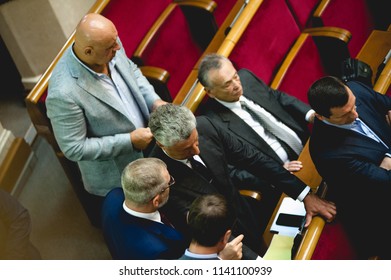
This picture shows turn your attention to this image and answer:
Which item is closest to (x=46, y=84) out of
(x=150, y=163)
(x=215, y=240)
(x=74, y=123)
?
(x=74, y=123)

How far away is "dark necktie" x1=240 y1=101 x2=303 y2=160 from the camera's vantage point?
81cm

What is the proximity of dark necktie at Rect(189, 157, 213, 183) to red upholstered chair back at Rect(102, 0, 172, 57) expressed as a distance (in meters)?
0.36

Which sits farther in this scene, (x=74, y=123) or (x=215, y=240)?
(x=74, y=123)

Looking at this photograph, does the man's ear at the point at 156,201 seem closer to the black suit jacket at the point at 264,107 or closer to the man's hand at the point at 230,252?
the man's hand at the point at 230,252

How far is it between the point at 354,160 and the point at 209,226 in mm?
207

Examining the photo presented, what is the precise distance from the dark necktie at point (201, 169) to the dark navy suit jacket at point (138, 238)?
0.09 metres

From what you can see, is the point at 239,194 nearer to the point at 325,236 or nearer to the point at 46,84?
the point at 325,236

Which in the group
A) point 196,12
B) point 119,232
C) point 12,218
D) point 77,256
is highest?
Answer: point 196,12

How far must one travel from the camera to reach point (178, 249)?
1.99 ft

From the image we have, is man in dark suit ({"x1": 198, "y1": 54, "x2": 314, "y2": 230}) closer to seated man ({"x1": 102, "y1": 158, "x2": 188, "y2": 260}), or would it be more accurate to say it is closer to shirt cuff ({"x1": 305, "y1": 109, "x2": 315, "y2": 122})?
shirt cuff ({"x1": 305, "y1": 109, "x2": 315, "y2": 122})

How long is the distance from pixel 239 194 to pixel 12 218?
1.00 ft

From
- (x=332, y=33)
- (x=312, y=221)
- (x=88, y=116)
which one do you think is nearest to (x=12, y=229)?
(x=88, y=116)

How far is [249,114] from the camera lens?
81 cm

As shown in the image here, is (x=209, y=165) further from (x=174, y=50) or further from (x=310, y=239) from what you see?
(x=174, y=50)
